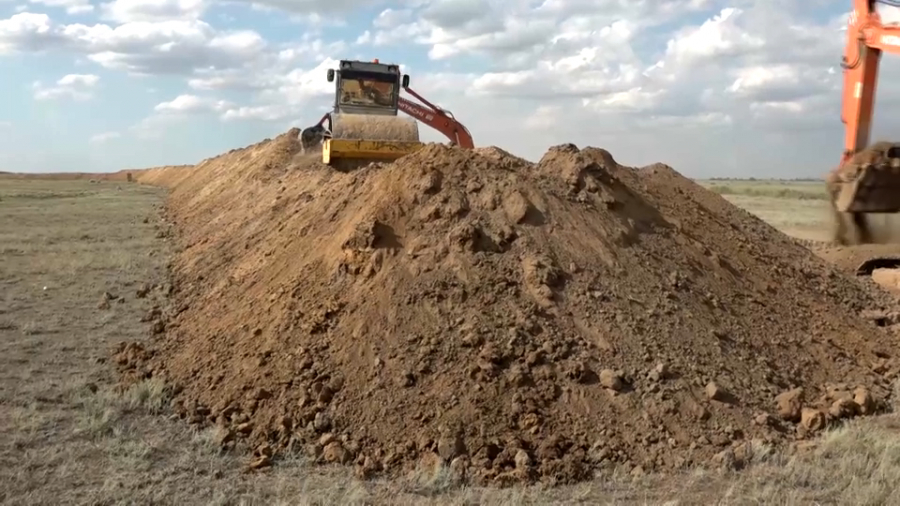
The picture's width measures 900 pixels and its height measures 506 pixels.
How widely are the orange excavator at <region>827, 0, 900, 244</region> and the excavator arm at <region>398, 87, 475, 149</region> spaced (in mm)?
8287

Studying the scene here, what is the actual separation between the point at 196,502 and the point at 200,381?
6.19 feet

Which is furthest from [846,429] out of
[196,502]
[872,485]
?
[196,502]

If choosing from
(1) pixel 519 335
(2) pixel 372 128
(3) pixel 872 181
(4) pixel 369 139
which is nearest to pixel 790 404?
(1) pixel 519 335

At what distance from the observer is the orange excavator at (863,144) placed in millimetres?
9273

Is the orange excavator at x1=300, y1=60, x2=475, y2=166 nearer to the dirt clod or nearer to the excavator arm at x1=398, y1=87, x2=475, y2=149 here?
the excavator arm at x1=398, y1=87, x2=475, y2=149

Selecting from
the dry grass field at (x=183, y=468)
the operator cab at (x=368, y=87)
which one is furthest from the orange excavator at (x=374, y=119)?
the dry grass field at (x=183, y=468)

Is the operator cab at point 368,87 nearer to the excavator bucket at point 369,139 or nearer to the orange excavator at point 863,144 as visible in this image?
the excavator bucket at point 369,139

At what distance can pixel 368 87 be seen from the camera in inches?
648

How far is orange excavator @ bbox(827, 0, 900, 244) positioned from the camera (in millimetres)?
9273

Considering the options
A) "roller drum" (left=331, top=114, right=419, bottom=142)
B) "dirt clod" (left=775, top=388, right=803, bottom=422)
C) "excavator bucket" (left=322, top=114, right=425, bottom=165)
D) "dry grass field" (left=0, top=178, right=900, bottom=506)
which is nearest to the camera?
"dry grass field" (left=0, top=178, right=900, bottom=506)

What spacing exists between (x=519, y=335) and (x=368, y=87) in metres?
11.9

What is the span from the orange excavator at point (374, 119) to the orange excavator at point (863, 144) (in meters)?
6.90

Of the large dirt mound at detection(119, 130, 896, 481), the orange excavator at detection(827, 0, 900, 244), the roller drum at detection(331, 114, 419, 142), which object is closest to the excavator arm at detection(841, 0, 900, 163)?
the orange excavator at detection(827, 0, 900, 244)

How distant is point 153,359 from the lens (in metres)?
6.73
